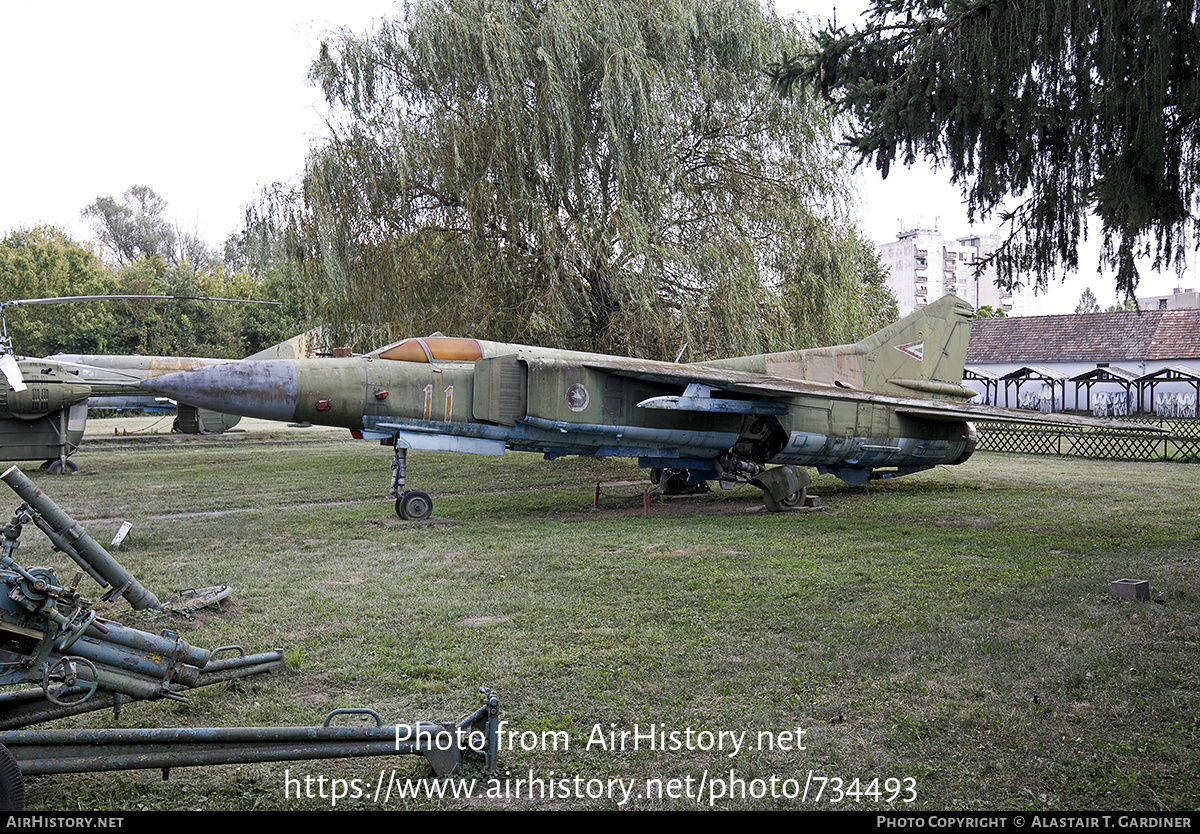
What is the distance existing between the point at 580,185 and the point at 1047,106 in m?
9.93

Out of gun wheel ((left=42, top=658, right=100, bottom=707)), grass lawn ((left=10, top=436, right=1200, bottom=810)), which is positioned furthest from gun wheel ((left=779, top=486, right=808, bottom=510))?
gun wheel ((left=42, top=658, right=100, bottom=707))

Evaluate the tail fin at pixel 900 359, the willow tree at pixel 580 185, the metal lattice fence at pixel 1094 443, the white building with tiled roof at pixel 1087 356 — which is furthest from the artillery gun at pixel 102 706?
the white building with tiled roof at pixel 1087 356

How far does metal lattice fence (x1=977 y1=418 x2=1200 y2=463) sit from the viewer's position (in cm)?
2070

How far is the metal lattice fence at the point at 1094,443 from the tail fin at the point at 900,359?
760 centimetres

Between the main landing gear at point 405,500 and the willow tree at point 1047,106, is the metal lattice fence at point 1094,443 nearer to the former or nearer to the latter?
the willow tree at point 1047,106

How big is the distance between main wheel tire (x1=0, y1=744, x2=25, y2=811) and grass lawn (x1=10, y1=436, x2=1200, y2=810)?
1.53 ft

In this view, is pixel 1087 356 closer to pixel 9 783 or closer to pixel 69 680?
pixel 69 680

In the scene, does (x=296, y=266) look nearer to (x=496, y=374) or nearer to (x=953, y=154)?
(x=496, y=374)

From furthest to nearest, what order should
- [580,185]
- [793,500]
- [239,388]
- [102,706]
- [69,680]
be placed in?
1. [580,185]
2. [793,500]
3. [239,388]
4. [102,706]
5. [69,680]

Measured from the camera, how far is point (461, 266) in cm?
1586

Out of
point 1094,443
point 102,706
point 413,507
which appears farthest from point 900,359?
point 102,706

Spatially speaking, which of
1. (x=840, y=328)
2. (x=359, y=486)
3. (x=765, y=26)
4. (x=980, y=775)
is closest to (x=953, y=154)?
(x=980, y=775)

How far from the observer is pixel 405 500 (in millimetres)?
11703

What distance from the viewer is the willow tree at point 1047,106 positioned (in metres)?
6.40
